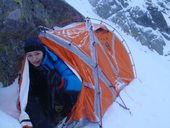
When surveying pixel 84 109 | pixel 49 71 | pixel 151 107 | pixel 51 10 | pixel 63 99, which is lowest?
pixel 151 107

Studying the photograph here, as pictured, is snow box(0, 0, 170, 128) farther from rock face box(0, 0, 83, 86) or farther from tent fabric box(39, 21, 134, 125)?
rock face box(0, 0, 83, 86)

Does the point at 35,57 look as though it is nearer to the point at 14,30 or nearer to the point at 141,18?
the point at 14,30

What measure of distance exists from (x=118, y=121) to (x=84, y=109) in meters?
0.88

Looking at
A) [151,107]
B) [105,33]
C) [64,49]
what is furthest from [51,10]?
[151,107]

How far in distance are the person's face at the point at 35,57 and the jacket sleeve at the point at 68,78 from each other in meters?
0.50

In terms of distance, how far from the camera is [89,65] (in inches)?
223

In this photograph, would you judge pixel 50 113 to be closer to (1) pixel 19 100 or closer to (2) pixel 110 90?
(1) pixel 19 100

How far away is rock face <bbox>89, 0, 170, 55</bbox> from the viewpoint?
56.5 ft

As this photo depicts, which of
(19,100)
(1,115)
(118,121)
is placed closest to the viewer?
(1,115)

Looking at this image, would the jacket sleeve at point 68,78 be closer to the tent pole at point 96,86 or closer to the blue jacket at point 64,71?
the blue jacket at point 64,71

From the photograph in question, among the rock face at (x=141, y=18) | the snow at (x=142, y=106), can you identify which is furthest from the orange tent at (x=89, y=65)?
the rock face at (x=141, y=18)

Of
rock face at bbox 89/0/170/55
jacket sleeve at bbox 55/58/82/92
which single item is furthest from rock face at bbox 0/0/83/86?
rock face at bbox 89/0/170/55

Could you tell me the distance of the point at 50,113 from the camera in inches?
188

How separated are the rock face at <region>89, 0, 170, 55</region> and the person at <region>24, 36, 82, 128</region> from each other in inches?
472
